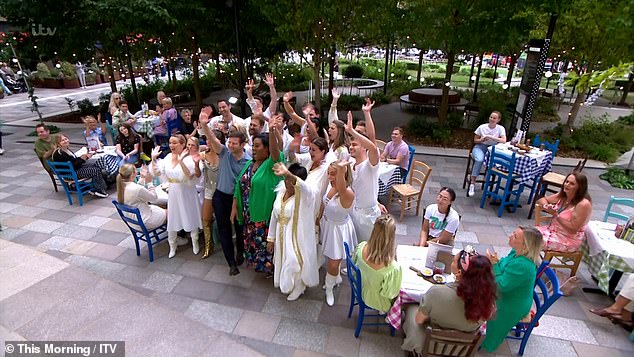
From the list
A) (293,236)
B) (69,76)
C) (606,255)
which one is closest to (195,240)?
(293,236)

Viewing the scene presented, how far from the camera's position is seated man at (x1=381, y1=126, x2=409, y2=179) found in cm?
615

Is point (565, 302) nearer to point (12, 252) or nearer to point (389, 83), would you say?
point (12, 252)

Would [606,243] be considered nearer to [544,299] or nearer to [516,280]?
[544,299]

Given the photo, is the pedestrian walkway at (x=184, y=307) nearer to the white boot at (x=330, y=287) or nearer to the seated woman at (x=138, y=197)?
the white boot at (x=330, y=287)

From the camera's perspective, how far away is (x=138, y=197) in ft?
15.0

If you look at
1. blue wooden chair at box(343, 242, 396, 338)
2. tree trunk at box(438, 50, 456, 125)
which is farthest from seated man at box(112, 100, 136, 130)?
tree trunk at box(438, 50, 456, 125)

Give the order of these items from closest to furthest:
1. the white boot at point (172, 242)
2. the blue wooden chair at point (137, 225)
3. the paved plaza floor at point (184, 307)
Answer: the paved plaza floor at point (184, 307) → the blue wooden chair at point (137, 225) → the white boot at point (172, 242)

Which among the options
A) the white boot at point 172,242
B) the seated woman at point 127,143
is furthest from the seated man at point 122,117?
the white boot at point 172,242

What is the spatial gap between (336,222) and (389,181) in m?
2.65

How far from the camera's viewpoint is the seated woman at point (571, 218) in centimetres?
404

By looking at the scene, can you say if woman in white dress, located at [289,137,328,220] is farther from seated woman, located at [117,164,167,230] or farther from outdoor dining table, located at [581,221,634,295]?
outdoor dining table, located at [581,221,634,295]

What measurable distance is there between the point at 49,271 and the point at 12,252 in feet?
2.96

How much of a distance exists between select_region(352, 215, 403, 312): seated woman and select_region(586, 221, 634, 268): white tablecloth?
2685mm

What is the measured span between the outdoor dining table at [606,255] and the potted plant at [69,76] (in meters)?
26.0
